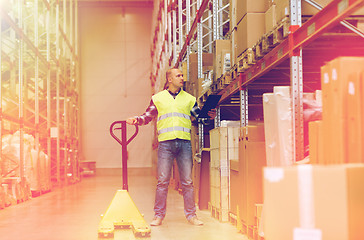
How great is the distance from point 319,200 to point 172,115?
3889mm

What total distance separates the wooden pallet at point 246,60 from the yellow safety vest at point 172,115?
1.12m

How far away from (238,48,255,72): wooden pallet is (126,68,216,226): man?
3.59 ft

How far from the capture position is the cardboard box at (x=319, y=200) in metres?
2.20

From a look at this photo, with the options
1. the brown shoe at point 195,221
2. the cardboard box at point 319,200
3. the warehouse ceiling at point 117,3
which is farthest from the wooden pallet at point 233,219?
the warehouse ceiling at point 117,3

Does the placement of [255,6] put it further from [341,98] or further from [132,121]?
[341,98]

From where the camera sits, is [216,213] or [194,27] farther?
[194,27]

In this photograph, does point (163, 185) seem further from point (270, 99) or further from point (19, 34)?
point (19, 34)

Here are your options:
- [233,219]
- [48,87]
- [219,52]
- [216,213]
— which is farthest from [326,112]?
[48,87]

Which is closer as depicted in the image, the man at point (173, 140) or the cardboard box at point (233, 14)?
A: the cardboard box at point (233, 14)

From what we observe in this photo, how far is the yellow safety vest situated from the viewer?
603cm

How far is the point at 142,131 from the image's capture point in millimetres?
25125

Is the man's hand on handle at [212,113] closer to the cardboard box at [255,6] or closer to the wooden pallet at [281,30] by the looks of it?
the cardboard box at [255,6]

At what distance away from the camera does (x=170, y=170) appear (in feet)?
19.7

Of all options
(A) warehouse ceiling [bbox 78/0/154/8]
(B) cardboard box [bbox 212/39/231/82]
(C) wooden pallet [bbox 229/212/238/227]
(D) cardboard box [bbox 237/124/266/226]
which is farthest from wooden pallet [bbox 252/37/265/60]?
(A) warehouse ceiling [bbox 78/0/154/8]
